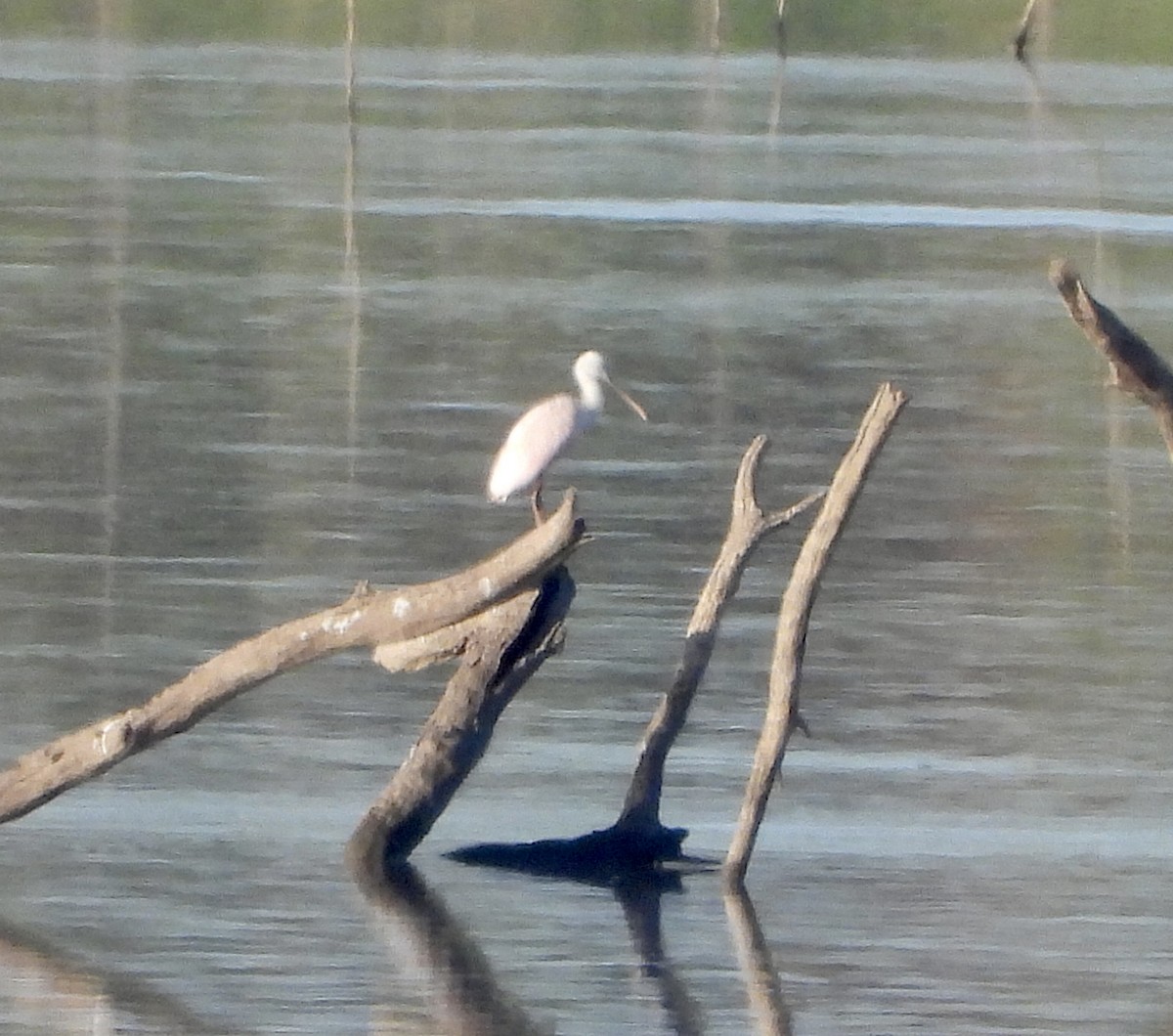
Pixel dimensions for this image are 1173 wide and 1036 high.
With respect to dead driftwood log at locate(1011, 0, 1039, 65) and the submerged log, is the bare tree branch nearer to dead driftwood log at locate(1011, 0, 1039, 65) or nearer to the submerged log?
the submerged log

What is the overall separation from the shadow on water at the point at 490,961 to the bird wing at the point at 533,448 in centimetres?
145

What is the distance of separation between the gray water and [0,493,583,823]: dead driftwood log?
490 mm

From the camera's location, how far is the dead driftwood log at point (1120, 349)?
29.9ft

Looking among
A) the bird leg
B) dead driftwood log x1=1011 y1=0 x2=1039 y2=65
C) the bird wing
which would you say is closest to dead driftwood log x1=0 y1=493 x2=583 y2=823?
the bird leg

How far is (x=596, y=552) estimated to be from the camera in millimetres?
14938

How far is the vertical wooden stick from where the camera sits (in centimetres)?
954

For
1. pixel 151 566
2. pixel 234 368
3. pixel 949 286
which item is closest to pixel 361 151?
pixel 949 286

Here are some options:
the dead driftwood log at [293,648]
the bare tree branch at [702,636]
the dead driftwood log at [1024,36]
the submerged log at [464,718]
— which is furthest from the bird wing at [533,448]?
the dead driftwood log at [1024,36]

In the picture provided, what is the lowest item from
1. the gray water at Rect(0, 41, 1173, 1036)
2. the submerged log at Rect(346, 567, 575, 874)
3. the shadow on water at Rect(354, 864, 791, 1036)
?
the gray water at Rect(0, 41, 1173, 1036)

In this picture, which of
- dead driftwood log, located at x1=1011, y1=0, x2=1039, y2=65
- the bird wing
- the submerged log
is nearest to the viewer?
the submerged log

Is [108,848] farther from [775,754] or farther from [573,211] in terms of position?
[573,211]

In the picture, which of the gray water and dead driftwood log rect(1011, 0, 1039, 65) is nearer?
the gray water

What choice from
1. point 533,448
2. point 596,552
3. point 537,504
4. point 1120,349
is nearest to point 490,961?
point 537,504

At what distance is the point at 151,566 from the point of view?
1448 centimetres
